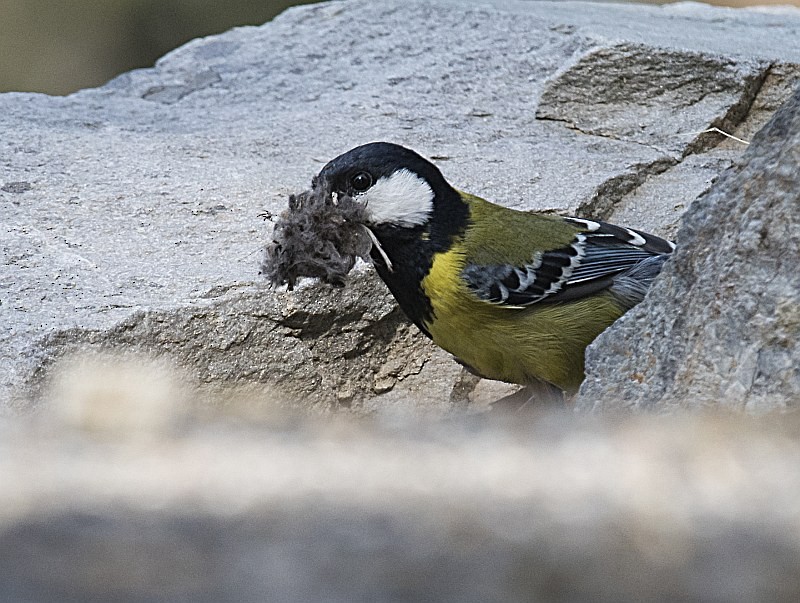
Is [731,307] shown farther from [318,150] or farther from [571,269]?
[318,150]

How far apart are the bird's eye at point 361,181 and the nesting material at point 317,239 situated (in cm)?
4

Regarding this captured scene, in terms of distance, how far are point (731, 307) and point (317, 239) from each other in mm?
1458

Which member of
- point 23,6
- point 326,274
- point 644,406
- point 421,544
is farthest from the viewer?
point 23,6

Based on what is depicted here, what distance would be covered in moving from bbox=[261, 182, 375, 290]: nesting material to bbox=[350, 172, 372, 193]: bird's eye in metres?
0.04

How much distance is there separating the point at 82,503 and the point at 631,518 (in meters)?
0.42

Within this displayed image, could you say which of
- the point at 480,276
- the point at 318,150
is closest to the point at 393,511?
the point at 480,276

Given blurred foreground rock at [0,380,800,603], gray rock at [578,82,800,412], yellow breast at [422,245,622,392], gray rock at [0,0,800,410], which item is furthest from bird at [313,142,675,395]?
blurred foreground rock at [0,380,800,603]

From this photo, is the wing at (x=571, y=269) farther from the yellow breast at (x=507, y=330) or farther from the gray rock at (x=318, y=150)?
the gray rock at (x=318, y=150)

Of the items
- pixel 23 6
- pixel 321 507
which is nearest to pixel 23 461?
pixel 321 507

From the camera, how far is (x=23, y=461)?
901mm

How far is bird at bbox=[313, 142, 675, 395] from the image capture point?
3.21m

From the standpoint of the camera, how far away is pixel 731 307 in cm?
209

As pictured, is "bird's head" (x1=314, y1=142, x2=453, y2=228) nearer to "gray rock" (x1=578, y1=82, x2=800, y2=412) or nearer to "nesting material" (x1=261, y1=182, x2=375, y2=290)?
"nesting material" (x1=261, y1=182, x2=375, y2=290)

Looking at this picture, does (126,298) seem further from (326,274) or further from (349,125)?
(349,125)
